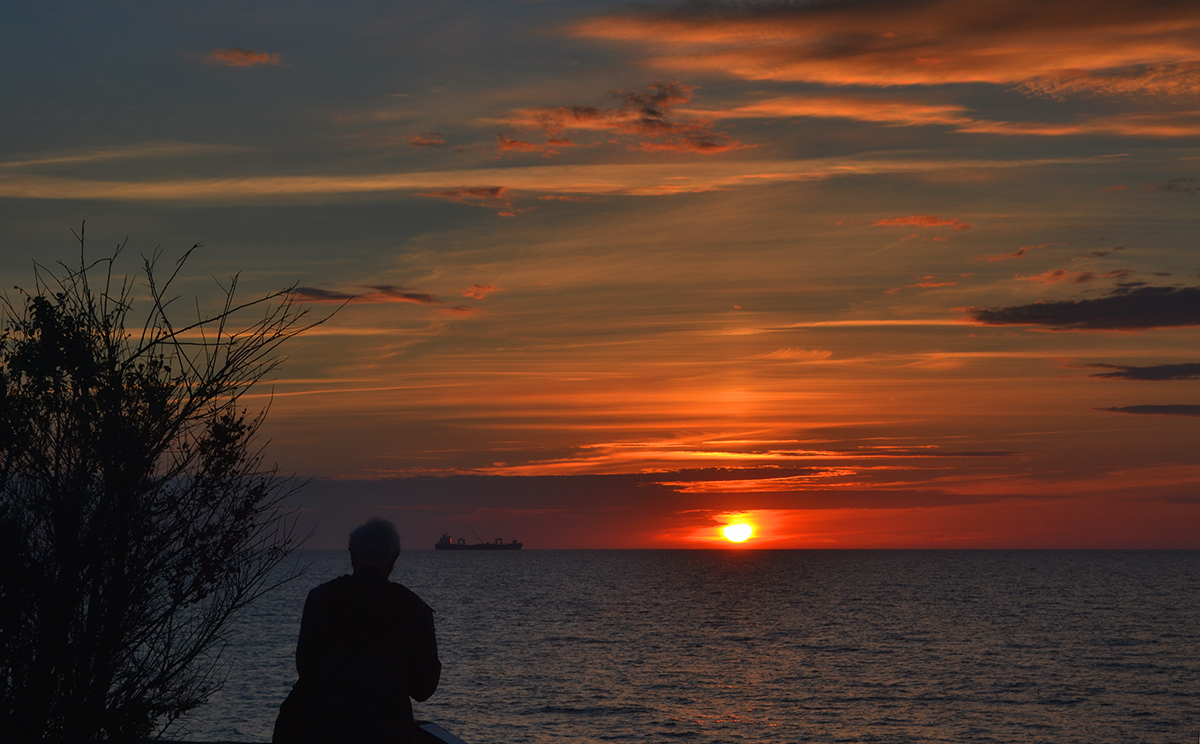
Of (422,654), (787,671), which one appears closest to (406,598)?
(422,654)

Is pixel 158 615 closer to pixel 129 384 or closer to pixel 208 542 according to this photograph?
pixel 208 542

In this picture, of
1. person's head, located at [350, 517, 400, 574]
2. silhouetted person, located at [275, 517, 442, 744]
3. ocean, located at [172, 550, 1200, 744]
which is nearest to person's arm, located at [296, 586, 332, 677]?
silhouetted person, located at [275, 517, 442, 744]

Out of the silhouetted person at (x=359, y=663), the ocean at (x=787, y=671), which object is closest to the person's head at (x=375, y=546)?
the silhouetted person at (x=359, y=663)

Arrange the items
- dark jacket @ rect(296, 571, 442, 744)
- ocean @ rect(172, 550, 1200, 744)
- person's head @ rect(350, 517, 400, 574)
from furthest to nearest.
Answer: ocean @ rect(172, 550, 1200, 744) < person's head @ rect(350, 517, 400, 574) < dark jacket @ rect(296, 571, 442, 744)

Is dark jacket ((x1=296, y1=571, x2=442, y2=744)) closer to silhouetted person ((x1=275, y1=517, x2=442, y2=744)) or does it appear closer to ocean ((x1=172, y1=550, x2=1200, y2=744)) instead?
silhouetted person ((x1=275, y1=517, x2=442, y2=744))

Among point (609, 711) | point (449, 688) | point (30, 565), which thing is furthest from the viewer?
point (449, 688)

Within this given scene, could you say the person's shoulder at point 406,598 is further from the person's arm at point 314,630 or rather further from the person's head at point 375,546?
the person's arm at point 314,630

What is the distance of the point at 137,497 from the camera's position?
8.46 metres

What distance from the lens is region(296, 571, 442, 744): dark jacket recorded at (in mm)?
4363

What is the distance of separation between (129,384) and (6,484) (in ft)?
4.08

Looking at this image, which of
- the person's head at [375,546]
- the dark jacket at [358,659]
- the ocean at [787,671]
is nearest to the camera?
the dark jacket at [358,659]

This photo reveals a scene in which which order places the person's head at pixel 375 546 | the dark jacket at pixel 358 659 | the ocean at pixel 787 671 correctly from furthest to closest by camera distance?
the ocean at pixel 787 671 < the person's head at pixel 375 546 < the dark jacket at pixel 358 659

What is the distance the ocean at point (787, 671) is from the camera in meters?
42.4

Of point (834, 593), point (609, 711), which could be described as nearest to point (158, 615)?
point (609, 711)
